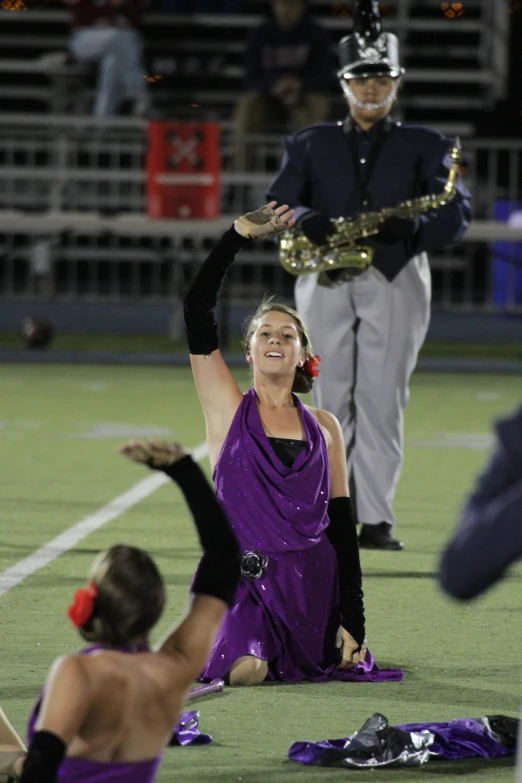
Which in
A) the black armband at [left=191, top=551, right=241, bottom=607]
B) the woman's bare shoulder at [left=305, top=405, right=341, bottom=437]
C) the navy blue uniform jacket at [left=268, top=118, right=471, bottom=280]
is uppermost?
→ the navy blue uniform jacket at [left=268, top=118, right=471, bottom=280]

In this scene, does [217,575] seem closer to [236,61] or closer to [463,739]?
[463,739]

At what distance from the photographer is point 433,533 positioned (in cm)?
785

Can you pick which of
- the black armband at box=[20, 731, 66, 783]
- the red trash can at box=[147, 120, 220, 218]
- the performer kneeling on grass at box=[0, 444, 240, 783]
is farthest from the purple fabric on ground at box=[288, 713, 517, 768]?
the red trash can at box=[147, 120, 220, 218]

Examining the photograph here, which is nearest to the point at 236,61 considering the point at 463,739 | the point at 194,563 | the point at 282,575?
the point at 194,563

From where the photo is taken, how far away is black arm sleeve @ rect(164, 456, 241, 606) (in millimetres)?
3430

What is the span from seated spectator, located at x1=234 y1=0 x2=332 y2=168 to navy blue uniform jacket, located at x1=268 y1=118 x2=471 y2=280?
10.2 m

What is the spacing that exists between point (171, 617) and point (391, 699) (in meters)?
1.31

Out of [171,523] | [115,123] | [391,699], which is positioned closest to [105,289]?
[115,123]

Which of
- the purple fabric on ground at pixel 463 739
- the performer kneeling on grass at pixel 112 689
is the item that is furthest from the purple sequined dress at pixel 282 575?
the performer kneeling on grass at pixel 112 689

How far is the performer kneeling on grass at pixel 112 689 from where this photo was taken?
3.15 metres

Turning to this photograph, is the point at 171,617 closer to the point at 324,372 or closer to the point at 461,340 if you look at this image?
the point at 324,372

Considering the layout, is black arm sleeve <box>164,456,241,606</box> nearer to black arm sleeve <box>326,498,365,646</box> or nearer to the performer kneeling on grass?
the performer kneeling on grass

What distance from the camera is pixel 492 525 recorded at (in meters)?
2.46

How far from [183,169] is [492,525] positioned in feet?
41.2
